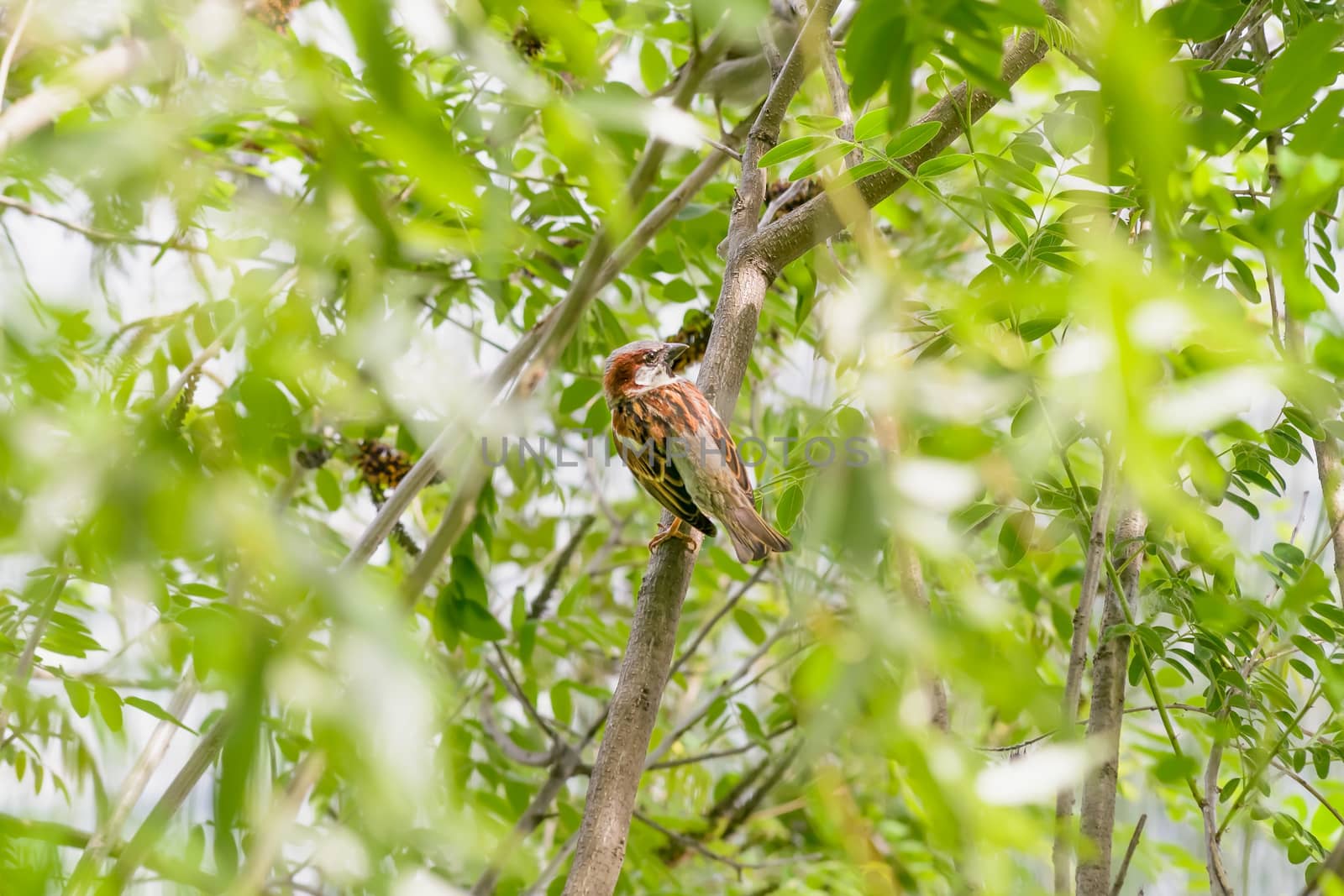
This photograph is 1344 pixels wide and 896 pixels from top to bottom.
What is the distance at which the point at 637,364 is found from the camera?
225cm

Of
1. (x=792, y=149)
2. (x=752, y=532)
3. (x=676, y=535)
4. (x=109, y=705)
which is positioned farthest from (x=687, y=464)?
(x=109, y=705)

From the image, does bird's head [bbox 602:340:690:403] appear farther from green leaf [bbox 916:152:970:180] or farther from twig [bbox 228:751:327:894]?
twig [bbox 228:751:327:894]

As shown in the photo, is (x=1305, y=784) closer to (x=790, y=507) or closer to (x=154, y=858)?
(x=790, y=507)

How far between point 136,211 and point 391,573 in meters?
1.59

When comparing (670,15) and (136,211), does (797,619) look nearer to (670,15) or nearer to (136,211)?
(136,211)

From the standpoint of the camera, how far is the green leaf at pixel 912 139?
1.12 meters

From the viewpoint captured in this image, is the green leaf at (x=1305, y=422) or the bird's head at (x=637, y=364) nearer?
the green leaf at (x=1305, y=422)

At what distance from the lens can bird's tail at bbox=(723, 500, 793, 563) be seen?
1826mm

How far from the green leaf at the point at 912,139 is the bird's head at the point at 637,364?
111cm

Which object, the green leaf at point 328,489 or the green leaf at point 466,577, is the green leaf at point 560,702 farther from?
the green leaf at point 328,489

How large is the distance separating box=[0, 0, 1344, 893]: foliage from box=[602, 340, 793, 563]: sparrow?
241 mm

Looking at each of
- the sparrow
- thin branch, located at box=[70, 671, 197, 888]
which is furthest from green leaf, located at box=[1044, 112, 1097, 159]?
thin branch, located at box=[70, 671, 197, 888]

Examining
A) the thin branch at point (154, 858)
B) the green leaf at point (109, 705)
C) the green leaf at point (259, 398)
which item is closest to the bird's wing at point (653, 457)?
the green leaf at point (109, 705)

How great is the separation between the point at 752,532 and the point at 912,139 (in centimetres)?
89
